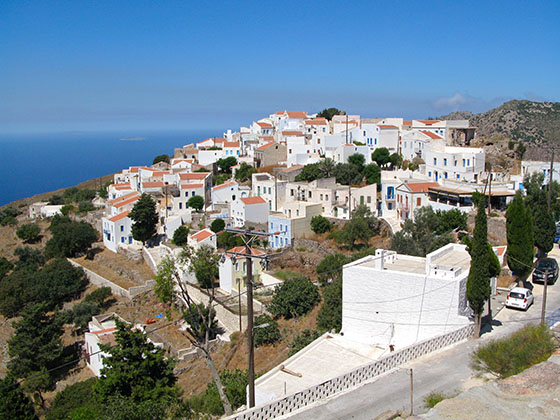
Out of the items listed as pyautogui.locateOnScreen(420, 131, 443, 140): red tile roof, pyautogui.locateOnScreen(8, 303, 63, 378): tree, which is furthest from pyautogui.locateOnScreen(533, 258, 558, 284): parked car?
pyautogui.locateOnScreen(420, 131, 443, 140): red tile roof

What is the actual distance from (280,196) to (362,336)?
24147 millimetres

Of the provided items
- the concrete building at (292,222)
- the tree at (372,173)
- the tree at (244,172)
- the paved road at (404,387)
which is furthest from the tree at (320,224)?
the paved road at (404,387)

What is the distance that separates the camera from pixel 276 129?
68.8 metres

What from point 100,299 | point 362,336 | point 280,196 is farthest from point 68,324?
point 362,336

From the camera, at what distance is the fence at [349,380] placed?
10938 mm

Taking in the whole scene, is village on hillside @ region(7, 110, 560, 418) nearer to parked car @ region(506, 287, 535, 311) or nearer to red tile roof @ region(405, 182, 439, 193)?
red tile roof @ region(405, 182, 439, 193)

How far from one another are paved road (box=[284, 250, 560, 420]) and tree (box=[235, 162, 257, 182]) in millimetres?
37200

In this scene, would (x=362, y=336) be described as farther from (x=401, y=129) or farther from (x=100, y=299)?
(x=401, y=129)

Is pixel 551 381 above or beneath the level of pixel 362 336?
above

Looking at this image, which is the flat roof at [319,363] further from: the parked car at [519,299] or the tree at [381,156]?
the tree at [381,156]

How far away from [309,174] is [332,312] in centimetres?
2390

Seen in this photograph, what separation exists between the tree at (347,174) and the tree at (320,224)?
821cm

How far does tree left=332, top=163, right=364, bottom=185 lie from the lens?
4347cm

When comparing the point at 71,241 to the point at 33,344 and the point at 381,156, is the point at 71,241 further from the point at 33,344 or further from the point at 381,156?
the point at 381,156
